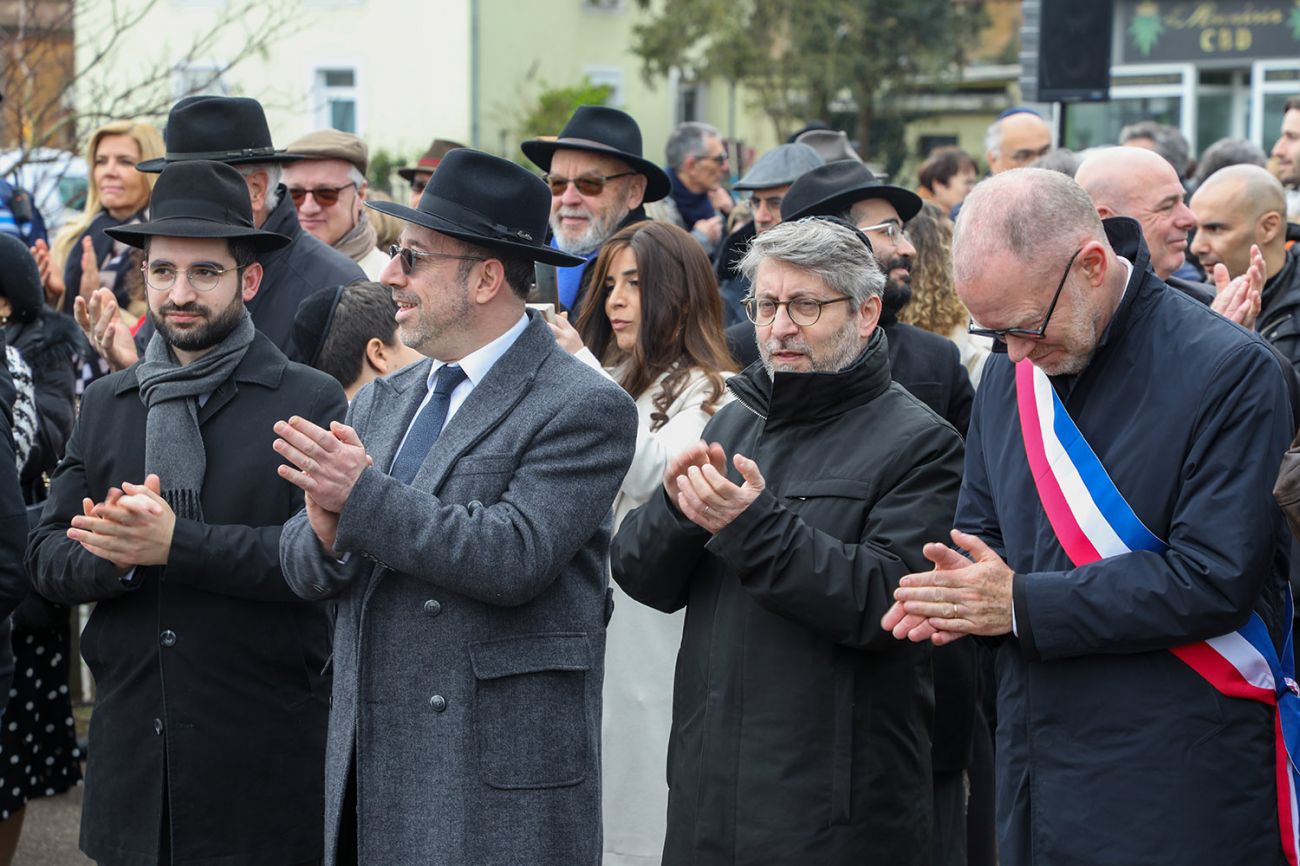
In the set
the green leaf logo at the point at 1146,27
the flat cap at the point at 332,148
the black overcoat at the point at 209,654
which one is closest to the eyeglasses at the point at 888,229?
the black overcoat at the point at 209,654

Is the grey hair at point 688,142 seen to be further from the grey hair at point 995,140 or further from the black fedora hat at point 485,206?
the black fedora hat at point 485,206

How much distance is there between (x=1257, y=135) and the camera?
25.3m

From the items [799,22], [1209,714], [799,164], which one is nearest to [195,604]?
[1209,714]

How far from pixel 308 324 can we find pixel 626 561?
5.62 feet

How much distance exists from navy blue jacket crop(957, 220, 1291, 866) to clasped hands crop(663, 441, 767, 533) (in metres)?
0.64

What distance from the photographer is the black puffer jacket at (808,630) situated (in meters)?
3.69

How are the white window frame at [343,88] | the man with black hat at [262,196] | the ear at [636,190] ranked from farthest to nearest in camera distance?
the white window frame at [343,88] < the ear at [636,190] < the man with black hat at [262,196]

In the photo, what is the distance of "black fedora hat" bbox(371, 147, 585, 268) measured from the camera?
12.5 ft

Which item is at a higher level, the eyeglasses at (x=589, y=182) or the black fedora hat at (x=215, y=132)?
the black fedora hat at (x=215, y=132)

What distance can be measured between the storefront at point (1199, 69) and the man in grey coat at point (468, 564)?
23216mm

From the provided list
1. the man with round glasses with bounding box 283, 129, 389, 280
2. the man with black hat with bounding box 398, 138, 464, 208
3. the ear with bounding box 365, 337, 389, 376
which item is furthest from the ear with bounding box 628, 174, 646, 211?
the man with black hat with bounding box 398, 138, 464, 208

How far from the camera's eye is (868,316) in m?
4.11

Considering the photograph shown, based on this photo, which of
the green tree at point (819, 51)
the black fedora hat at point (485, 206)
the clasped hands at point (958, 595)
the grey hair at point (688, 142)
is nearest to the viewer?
the clasped hands at point (958, 595)

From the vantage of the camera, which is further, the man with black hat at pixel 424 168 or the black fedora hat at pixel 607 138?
the man with black hat at pixel 424 168
